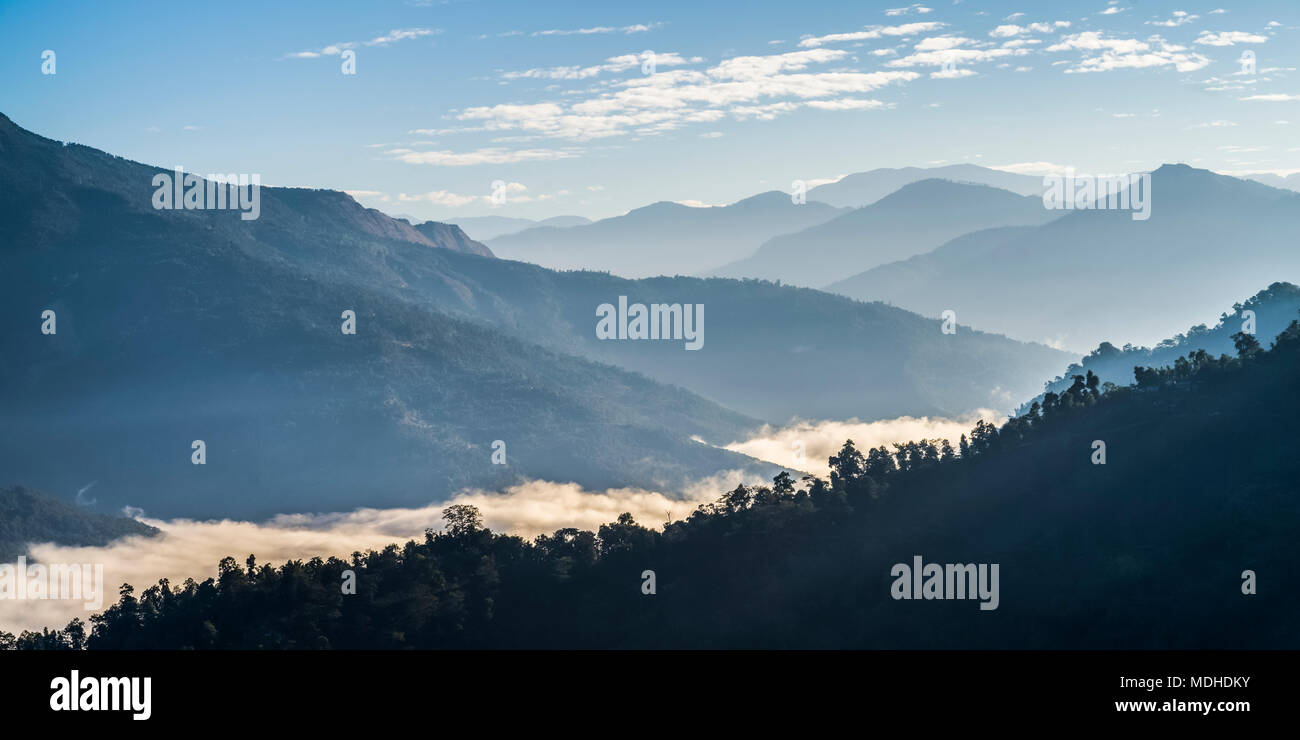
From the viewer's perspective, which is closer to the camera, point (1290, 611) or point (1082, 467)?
point (1290, 611)

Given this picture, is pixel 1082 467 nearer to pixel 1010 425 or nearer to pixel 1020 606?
pixel 1010 425
